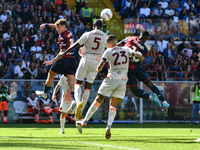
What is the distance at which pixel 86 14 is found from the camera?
2386 cm

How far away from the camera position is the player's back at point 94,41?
10070mm

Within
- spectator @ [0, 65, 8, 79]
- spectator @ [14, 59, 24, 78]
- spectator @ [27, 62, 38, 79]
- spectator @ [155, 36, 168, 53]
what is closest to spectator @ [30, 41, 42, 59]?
spectator @ [27, 62, 38, 79]

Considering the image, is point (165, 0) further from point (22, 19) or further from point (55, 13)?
point (22, 19)

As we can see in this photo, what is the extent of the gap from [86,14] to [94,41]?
14059mm

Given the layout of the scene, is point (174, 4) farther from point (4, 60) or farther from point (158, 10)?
point (4, 60)

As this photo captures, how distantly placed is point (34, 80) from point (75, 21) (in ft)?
20.2

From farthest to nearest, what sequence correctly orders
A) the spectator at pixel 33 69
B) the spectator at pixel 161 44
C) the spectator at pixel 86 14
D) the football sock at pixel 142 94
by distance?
the spectator at pixel 86 14
the spectator at pixel 161 44
the spectator at pixel 33 69
the football sock at pixel 142 94

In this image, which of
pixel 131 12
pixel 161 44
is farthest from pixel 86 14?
pixel 161 44

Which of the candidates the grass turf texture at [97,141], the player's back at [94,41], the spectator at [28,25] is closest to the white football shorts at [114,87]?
the grass turf texture at [97,141]

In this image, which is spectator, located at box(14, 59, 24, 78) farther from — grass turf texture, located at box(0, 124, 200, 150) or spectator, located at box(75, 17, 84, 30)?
grass turf texture, located at box(0, 124, 200, 150)

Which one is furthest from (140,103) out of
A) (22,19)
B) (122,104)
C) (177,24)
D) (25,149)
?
(25,149)

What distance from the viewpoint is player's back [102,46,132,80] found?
28.3ft

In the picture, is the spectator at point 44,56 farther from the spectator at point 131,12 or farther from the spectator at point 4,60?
the spectator at point 131,12

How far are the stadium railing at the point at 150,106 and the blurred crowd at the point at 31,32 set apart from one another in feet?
3.82
